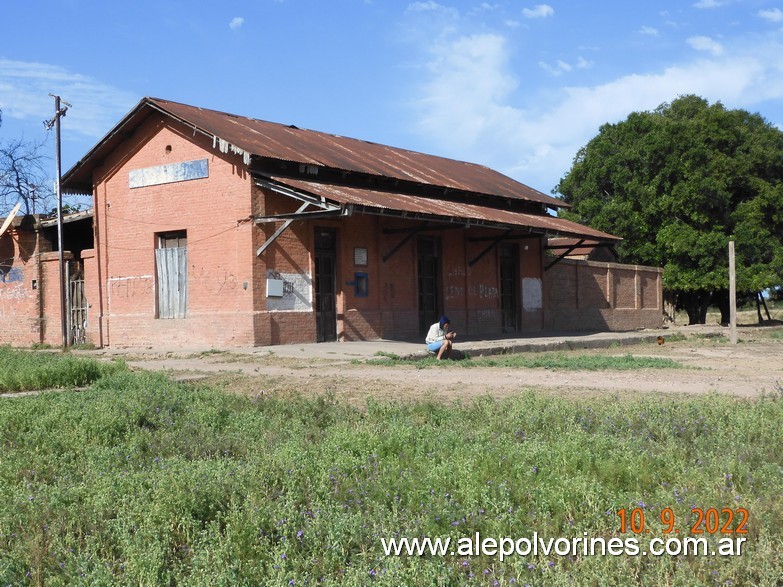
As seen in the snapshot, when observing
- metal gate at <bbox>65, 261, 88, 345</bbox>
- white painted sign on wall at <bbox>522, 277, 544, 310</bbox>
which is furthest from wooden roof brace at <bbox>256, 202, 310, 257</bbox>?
white painted sign on wall at <bbox>522, 277, 544, 310</bbox>

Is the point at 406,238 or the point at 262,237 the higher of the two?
the point at 406,238

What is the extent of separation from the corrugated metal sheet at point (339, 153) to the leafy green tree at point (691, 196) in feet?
28.3

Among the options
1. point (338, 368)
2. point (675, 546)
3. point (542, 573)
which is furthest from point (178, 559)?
point (338, 368)

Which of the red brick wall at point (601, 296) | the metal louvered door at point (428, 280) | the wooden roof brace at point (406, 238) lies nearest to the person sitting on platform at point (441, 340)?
the wooden roof brace at point (406, 238)

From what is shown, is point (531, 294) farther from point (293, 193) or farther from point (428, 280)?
point (293, 193)

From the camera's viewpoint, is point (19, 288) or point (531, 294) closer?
point (19, 288)

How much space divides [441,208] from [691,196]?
61.0 feet

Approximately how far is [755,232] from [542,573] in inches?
1448

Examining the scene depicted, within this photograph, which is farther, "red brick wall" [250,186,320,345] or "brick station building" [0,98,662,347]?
"brick station building" [0,98,662,347]

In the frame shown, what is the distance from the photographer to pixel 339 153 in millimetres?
22312

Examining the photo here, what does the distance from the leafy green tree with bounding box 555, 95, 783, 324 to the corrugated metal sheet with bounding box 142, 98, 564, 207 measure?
8624 millimetres

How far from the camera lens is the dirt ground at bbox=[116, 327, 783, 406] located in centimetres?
983

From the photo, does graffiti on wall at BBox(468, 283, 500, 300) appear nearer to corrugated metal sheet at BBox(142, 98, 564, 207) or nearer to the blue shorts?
corrugated metal sheet at BBox(142, 98, 564, 207)

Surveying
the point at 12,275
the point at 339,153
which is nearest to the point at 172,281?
the point at 339,153
